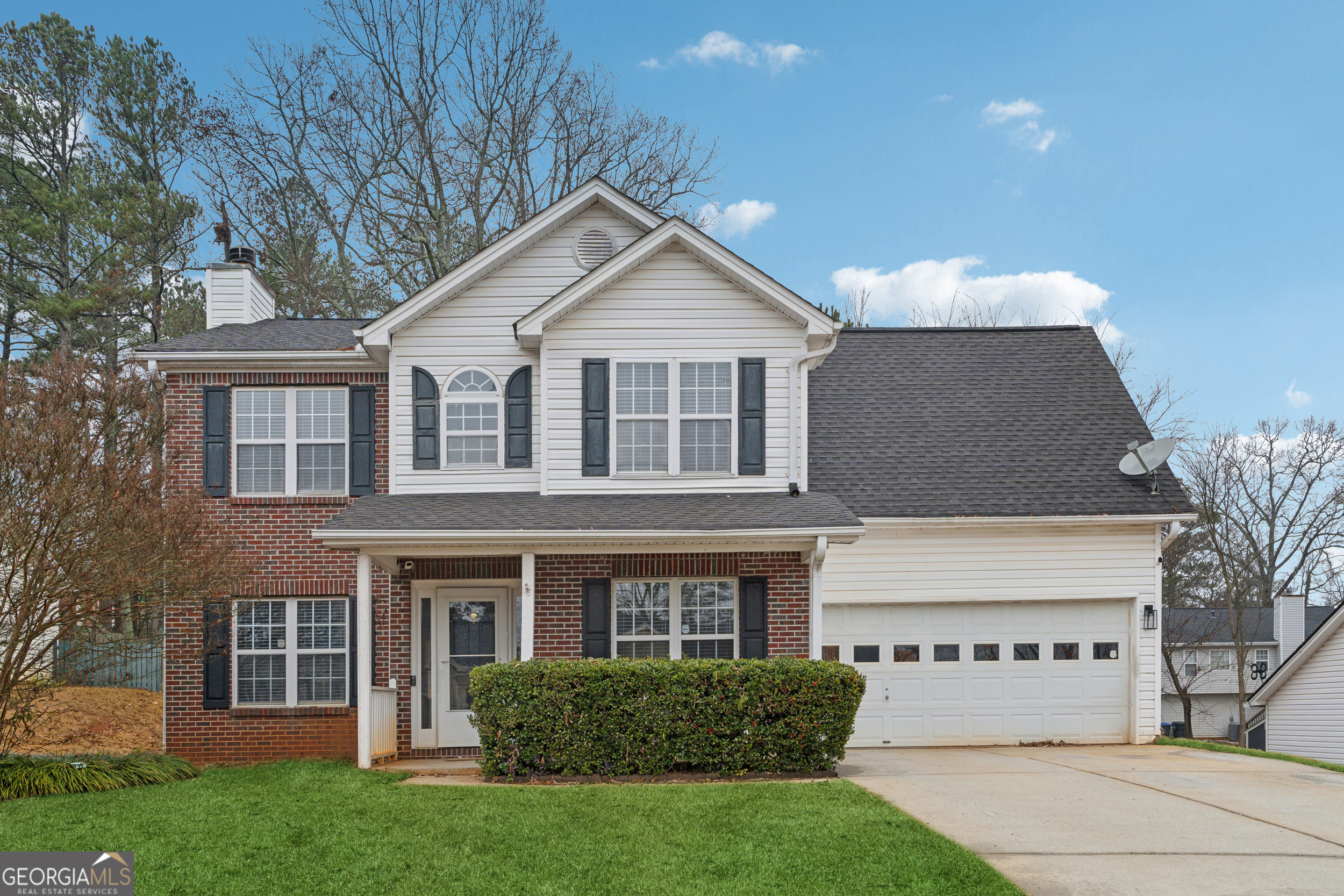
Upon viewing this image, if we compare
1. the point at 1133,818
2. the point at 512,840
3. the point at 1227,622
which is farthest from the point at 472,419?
the point at 1227,622

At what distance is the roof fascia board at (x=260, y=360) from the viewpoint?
13.1 metres

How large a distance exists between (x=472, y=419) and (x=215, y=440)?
3.40 m

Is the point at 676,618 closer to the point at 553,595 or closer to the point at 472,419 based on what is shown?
the point at 553,595

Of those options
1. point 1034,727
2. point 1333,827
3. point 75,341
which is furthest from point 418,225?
point 1333,827

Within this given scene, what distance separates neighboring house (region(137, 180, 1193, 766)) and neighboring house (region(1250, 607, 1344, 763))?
32.4 ft

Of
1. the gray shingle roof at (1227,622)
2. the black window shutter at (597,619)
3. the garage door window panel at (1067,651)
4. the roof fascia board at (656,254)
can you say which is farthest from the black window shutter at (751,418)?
the gray shingle roof at (1227,622)

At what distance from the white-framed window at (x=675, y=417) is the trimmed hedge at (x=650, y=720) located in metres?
3.00

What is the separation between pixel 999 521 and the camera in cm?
1429

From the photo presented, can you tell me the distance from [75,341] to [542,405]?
16.3 meters

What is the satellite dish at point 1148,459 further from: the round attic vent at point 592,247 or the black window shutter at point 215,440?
the black window shutter at point 215,440

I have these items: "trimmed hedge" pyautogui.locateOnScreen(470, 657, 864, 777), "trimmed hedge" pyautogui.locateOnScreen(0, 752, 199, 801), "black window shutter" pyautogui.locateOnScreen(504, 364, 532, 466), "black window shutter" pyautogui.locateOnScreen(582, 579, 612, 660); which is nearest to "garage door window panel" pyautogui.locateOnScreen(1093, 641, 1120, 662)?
"trimmed hedge" pyautogui.locateOnScreen(470, 657, 864, 777)

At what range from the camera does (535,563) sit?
1222 cm

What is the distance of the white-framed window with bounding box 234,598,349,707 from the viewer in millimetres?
12961

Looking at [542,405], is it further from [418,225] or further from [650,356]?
[418,225]
